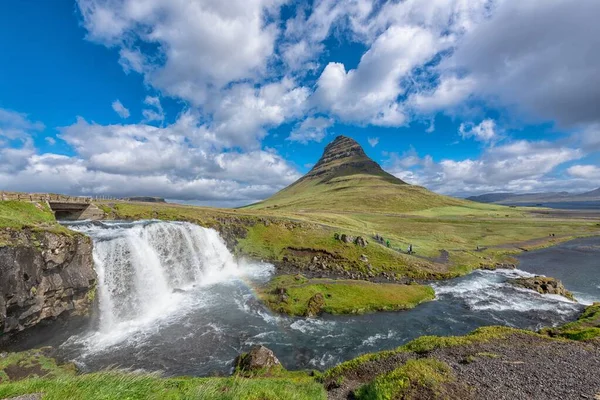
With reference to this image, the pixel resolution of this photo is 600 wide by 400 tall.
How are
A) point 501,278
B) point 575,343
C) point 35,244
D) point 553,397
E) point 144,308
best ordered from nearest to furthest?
point 553,397, point 575,343, point 35,244, point 144,308, point 501,278

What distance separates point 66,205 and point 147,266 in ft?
85.5

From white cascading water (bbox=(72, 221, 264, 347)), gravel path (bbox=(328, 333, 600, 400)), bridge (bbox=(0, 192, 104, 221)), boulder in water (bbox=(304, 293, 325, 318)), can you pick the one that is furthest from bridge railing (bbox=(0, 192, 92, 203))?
gravel path (bbox=(328, 333, 600, 400))

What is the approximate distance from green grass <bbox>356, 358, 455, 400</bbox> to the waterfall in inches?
1191

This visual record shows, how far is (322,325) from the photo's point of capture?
34469mm

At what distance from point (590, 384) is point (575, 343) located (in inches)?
311

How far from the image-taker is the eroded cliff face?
2667 centimetres

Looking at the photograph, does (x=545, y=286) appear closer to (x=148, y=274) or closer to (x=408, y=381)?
(x=408, y=381)

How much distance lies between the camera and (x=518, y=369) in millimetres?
17438

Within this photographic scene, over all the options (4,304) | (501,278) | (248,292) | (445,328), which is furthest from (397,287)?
(4,304)

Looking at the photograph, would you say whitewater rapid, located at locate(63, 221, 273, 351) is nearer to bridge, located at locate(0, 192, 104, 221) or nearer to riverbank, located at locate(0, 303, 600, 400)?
bridge, located at locate(0, 192, 104, 221)

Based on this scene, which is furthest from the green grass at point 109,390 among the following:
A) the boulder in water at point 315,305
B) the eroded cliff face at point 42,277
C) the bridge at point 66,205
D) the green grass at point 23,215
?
the bridge at point 66,205

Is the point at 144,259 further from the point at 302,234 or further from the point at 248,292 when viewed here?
the point at 302,234

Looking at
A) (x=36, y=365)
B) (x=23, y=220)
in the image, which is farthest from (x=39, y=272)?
(x=36, y=365)

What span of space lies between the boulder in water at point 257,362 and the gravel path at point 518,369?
7.81 meters
